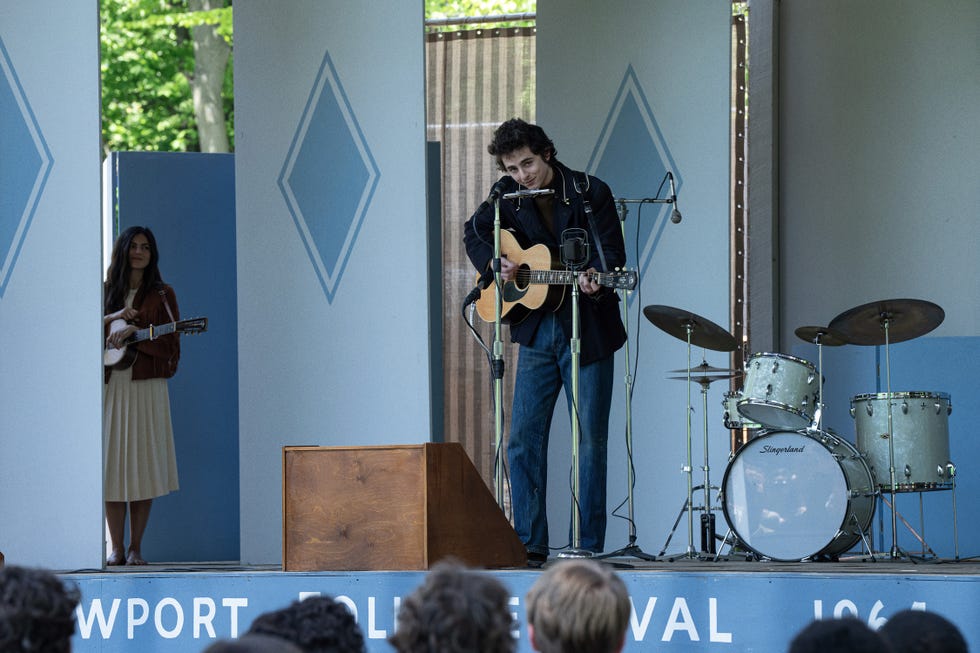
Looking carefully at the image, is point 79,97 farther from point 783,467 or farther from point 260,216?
point 783,467

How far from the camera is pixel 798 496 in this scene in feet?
19.2

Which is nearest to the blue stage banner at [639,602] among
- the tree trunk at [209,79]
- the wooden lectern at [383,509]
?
the wooden lectern at [383,509]

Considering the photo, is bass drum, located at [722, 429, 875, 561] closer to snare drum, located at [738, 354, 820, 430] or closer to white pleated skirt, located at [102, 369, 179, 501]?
snare drum, located at [738, 354, 820, 430]

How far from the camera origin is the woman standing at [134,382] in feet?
21.8

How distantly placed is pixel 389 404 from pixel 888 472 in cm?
227

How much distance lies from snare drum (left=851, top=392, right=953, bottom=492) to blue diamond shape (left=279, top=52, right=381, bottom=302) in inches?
99.7

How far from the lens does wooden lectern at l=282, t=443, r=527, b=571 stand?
473 cm

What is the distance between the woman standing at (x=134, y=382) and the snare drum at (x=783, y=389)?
110 inches

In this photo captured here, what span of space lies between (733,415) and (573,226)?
157cm

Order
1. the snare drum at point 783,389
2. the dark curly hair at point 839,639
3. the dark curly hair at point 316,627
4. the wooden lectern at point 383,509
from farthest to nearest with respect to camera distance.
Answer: the snare drum at point 783,389
the wooden lectern at point 383,509
the dark curly hair at point 316,627
the dark curly hair at point 839,639

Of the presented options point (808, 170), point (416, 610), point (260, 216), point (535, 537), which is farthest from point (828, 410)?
point (416, 610)

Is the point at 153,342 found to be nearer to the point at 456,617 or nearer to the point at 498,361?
the point at 498,361

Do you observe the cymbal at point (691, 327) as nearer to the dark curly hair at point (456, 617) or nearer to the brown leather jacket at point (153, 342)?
the brown leather jacket at point (153, 342)

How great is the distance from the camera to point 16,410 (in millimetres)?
5402
